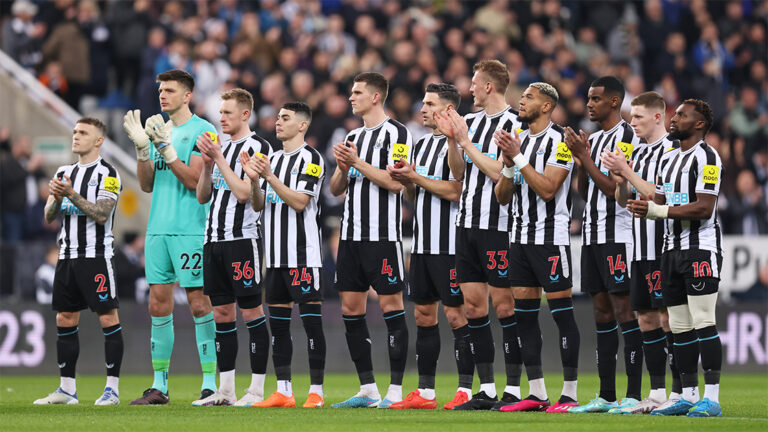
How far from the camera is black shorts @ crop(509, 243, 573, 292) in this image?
10.1 m

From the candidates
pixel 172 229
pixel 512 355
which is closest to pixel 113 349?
pixel 172 229

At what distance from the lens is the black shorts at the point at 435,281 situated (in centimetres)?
1070

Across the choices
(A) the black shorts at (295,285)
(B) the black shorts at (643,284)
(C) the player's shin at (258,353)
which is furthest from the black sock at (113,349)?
(B) the black shorts at (643,284)

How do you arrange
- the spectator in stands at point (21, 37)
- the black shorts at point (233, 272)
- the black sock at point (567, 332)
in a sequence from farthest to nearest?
1. the spectator in stands at point (21, 37)
2. the black shorts at point (233, 272)
3. the black sock at point (567, 332)

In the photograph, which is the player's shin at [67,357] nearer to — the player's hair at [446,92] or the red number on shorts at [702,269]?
the player's hair at [446,92]

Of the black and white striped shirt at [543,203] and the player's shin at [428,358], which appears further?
the player's shin at [428,358]

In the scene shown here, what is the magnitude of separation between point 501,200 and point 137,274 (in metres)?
8.13

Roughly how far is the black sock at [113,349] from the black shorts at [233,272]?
1.02 m

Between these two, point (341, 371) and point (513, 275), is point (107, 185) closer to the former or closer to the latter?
point (513, 275)

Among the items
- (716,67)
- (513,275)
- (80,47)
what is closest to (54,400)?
(513,275)

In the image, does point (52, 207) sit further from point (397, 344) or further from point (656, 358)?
point (656, 358)

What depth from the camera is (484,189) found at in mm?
10477

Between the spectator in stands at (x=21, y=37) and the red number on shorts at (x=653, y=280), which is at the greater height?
the spectator in stands at (x=21, y=37)

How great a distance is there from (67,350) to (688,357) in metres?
5.58
